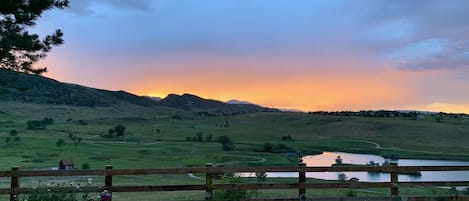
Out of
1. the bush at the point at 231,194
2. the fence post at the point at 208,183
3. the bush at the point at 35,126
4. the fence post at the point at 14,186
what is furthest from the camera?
the bush at the point at 35,126

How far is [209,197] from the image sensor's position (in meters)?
12.6

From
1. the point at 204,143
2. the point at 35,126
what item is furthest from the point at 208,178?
the point at 35,126

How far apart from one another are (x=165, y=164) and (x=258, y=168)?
47.2 meters

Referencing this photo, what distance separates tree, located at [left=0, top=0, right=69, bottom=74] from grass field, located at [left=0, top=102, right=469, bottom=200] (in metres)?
9.07

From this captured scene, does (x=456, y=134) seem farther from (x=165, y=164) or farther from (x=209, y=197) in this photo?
(x=209, y=197)

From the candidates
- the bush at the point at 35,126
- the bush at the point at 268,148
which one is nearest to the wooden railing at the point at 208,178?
the bush at the point at 268,148

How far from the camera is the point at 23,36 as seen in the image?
55.0ft

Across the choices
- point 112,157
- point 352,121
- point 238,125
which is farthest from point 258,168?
point 238,125

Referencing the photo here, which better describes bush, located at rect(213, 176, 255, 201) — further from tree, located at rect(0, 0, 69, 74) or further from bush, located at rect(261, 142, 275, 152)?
bush, located at rect(261, 142, 275, 152)

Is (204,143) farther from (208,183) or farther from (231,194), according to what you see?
(208,183)

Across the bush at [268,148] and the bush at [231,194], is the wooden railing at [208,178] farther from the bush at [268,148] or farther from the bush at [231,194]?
the bush at [268,148]

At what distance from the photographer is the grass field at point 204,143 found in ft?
202

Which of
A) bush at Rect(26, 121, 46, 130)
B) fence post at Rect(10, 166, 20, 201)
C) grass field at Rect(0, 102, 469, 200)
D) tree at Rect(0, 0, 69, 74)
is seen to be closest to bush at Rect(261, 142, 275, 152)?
grass field at Rect(0, 102, 469, 200)

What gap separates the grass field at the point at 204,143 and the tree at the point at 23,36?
29.7 ft
